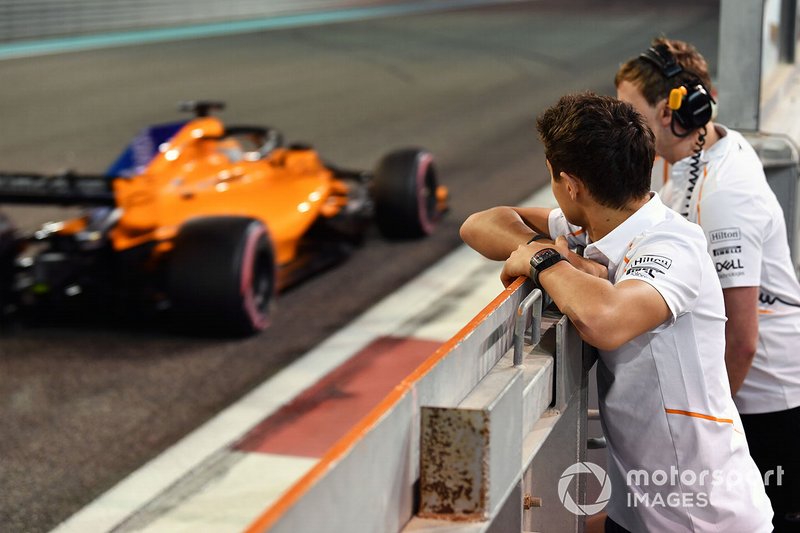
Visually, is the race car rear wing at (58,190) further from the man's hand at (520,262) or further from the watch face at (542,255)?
the watch face at (542,255)

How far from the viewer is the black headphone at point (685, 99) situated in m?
2.96

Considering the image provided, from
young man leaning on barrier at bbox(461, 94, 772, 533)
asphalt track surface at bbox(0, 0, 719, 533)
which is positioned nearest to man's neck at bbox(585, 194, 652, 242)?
young man leaning on barrier at bbox(461, 94, 772, 533)

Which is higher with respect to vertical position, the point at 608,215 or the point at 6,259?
the point at 608,215

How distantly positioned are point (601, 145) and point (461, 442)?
78 centimetres

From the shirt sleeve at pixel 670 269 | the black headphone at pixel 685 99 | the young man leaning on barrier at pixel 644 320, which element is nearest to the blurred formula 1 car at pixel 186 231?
the black headphone at pixel 685 99

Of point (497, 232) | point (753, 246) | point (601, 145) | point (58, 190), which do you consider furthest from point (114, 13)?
point (601, 145)

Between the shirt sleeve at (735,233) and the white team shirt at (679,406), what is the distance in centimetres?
46

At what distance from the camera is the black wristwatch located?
2449 millimetres

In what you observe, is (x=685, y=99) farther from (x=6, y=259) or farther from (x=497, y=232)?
(x=6, y=259)

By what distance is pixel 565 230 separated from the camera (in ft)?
9.68

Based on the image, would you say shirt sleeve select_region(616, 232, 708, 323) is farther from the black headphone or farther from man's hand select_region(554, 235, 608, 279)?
the black headphone

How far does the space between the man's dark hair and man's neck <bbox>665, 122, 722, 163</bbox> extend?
67 cm

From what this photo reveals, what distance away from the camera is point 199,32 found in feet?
79.2

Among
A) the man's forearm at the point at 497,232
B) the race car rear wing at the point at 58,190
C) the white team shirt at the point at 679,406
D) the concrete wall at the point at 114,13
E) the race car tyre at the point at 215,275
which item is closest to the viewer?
the white team shirt at the point at 679,406
